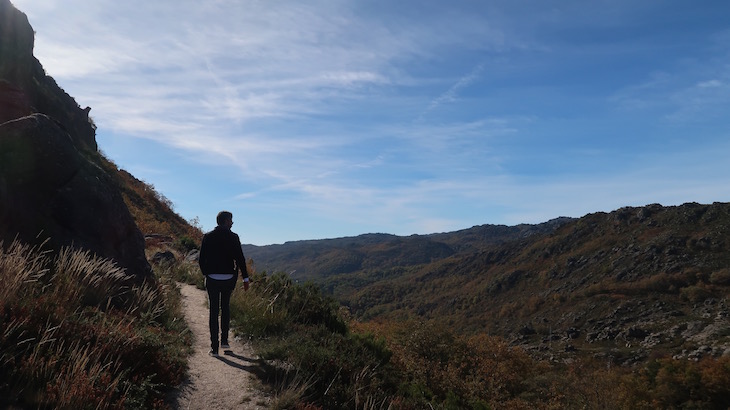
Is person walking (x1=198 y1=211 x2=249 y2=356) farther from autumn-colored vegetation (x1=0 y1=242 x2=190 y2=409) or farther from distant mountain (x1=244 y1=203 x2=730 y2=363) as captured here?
distant mountain (x1=244 y1=203 x2=730 y2=363)

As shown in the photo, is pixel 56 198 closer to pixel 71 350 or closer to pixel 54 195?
pixel 54 195

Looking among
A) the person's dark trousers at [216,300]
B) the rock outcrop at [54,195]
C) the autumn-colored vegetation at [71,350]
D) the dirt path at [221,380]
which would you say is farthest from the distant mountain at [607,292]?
the autumn-colored vegetation at [71,350]

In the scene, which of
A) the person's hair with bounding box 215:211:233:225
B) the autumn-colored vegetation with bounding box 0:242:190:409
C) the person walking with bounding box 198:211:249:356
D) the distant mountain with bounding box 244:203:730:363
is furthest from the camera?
the distant mountain with bounding box 244:203:730:363

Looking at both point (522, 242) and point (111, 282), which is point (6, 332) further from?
point (522, 242)

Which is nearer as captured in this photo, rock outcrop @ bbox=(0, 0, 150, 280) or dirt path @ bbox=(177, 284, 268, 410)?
dirt path @ bbox=(177, 284, 268, 410)

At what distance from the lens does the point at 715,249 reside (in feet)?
275

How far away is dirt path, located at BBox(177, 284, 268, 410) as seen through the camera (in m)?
5.45

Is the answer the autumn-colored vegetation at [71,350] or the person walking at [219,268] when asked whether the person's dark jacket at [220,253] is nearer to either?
the person walking at [219,268]

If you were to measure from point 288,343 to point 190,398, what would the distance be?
213cm

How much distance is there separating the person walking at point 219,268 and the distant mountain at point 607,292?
2660cm

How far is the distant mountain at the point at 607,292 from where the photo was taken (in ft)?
195

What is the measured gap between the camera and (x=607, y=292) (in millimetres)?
84062

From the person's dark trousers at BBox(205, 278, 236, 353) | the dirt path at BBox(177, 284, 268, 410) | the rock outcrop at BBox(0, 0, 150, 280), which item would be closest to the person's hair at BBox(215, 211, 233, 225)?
the person's dark trousers at BBox(205, 278, 236, 353)

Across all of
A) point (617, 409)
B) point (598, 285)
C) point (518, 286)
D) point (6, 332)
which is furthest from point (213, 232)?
point (518, 286)
